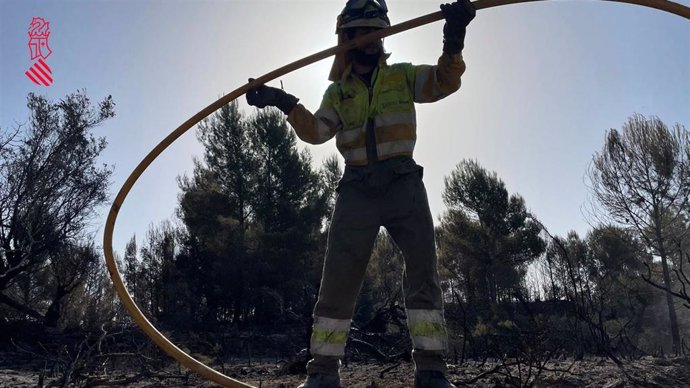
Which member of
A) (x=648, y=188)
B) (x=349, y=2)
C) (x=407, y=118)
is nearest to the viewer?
(x=407, y=118)

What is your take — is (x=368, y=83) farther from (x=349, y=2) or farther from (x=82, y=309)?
(x=82, y=309)

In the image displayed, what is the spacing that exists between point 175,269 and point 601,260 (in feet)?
58.7

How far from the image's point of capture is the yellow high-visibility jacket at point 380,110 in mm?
3352

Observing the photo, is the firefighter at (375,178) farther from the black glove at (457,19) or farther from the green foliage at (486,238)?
the green foliage at (486,238)

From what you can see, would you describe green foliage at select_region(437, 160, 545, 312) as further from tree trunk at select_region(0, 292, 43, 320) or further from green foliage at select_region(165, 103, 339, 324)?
tree trunk at select_region(0, 292, 43, 320)

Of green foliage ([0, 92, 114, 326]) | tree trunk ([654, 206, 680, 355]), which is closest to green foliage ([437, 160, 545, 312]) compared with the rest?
tree trunk ([654, 206, 680, 355])

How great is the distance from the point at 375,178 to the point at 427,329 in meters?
0.91

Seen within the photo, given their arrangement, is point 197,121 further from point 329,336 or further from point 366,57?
point 329,336

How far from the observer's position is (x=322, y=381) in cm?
304

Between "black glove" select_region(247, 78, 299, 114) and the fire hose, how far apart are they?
0.29ft

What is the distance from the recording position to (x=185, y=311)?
2038 centimetres

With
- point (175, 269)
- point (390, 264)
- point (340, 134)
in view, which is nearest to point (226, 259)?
point (175, 269)

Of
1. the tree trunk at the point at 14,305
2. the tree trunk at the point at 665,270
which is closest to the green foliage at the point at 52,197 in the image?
the tree trunk at the point at 14,305

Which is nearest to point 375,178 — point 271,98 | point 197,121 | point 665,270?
point 271,98
